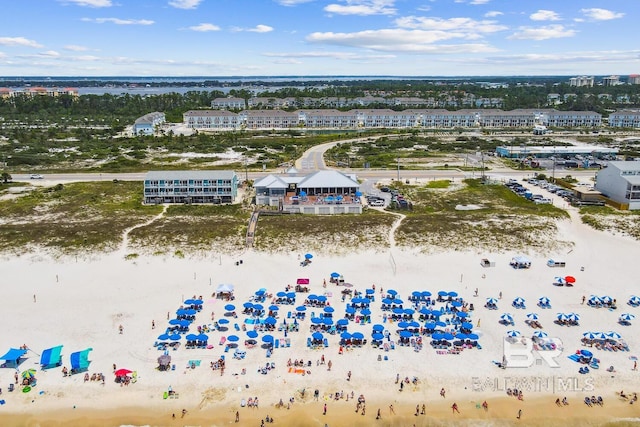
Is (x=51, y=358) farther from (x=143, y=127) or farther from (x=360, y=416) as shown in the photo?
(x=143, y=127)

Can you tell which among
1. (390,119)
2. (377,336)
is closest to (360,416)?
(377,336)

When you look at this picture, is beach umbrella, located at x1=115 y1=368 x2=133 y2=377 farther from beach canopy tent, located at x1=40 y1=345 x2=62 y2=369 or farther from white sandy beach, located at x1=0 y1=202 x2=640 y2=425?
beach canopy tent, located at x1=40 y1=345 x2=62 y2=369

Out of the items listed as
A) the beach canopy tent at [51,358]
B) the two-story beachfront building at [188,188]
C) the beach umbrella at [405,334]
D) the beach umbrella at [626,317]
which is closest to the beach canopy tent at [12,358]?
the beach canopy tent at [51,358]

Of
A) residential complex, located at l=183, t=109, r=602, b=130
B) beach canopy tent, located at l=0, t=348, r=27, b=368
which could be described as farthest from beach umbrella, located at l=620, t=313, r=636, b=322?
residential complex, located at l=183, t=109, r=602, b=130

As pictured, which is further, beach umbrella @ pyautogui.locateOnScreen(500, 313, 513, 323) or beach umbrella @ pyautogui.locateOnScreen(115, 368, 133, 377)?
beach umbrella @ pyautogui.locateOnScreen(500, 313, 513, 323)

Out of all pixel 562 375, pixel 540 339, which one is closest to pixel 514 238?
pixel 540 339

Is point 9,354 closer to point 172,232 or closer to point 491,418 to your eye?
point 172,232

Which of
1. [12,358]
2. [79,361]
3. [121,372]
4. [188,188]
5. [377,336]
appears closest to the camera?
[121,372]

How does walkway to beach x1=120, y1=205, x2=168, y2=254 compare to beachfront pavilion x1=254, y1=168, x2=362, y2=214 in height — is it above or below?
below
